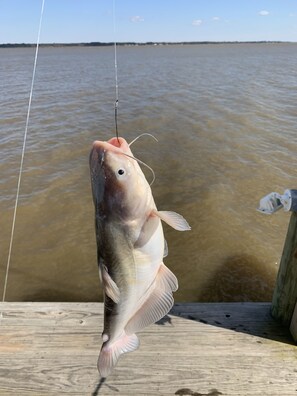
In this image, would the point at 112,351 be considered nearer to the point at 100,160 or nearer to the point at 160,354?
the point at 100,160

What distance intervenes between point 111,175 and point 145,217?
254 millimetres

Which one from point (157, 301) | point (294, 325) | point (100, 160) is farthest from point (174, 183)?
point (100, 160)

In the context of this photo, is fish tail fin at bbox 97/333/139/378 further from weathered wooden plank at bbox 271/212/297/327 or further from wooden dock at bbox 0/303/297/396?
weathered wooden plank at bbox 271/212/297/327

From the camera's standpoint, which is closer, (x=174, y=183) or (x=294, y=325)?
(x=294, y=325)

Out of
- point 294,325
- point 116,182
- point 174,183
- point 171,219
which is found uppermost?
point 116,182

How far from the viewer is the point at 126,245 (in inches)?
63.3

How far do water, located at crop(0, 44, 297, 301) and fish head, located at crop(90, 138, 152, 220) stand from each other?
11.5 feet

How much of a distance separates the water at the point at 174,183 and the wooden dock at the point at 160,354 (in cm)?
161

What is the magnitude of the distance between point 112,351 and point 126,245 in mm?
618

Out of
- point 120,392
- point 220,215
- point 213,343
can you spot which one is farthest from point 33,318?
point 220,215

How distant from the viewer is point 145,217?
1.58 metres

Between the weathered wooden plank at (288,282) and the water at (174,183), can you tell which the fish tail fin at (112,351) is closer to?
the weathered wooden plank at (288,282)

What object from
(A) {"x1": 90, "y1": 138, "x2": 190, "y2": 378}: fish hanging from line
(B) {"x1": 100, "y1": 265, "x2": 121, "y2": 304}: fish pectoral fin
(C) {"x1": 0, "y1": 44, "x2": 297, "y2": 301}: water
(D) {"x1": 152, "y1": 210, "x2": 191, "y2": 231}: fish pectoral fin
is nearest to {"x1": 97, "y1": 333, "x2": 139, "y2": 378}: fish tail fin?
(A) {"x1": 90, "y1": 138, "x2": 190, "y2": 378}: fish hanging from line

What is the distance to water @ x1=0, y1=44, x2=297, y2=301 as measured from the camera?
5164mm
